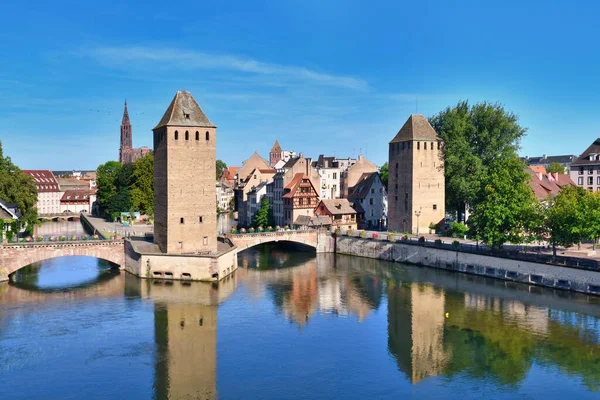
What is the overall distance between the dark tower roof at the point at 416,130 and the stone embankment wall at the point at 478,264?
40.1 ft

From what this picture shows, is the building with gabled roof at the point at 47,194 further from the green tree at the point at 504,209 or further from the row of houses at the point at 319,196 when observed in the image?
the green tree at the point at 504,209

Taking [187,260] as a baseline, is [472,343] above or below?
below

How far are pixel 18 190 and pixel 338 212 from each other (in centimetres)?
3595

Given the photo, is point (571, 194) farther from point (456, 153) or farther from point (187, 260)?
point (187, 260)

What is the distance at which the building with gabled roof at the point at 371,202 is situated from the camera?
241 ft

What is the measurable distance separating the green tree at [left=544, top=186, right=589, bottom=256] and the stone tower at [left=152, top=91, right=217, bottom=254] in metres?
26.8

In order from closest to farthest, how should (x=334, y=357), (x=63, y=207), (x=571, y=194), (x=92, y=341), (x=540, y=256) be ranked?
(x=334, y=357) < (x=92, y=341) < (x=540, y=256) < (x=571, y=194) < (x=63, y=207)

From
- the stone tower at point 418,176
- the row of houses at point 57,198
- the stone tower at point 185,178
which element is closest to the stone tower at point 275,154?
the row of houses at point 57,198

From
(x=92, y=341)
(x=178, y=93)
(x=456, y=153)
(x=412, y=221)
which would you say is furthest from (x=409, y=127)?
(x=92, y=341)

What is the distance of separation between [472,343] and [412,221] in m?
31.8

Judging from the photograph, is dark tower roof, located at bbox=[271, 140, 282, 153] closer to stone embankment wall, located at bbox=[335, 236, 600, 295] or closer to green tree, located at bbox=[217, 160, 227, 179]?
green tree, located at bbox=[217, 160, 227, 179]

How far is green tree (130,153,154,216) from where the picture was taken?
251 ft

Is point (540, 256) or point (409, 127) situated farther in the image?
point (409, 127)

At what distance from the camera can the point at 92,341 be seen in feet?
102
